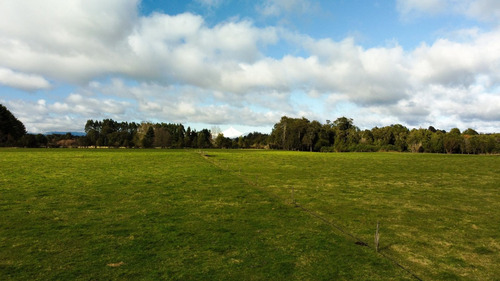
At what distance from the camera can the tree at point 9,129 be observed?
112m

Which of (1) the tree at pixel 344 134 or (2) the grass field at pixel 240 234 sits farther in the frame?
(1) the tree at pixel 344 134

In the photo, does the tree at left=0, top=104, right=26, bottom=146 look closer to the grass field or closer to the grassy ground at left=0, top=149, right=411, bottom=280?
the grass field

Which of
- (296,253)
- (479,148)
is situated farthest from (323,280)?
(479,148)

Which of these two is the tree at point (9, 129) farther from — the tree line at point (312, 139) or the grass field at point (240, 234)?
the grass field at point (240, 234)

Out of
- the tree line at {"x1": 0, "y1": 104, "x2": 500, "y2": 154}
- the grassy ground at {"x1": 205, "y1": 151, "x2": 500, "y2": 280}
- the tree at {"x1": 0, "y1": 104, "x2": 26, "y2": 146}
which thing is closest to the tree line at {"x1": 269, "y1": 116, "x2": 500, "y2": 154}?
the tree line at {"x1": 0, "y1": 104, "x2": 500, "y2": 154}

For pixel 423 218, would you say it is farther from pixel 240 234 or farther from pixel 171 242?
pixel 171 242

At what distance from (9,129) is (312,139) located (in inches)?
5717

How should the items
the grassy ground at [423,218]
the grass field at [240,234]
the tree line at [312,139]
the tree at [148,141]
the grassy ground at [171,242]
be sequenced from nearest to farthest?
the grassy ground at [171,242] → the grass field at [240,234] → the grassy ground at [423,218] → the tree line at [312,139] → the tree at [148,141]

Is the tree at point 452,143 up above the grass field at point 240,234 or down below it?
above

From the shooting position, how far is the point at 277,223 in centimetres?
1458

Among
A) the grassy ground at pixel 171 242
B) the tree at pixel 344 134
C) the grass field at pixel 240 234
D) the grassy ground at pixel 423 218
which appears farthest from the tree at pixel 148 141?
the grassy ground at pixel 423 218

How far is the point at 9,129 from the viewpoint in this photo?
115062 mm

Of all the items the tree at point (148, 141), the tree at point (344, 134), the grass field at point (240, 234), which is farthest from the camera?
the tree at point (148, 141)

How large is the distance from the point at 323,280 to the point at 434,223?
33.8 ft
